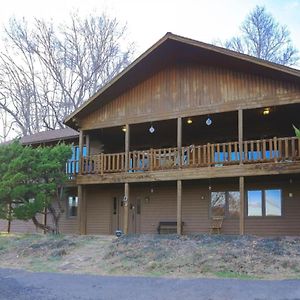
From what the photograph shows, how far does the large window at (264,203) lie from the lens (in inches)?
713

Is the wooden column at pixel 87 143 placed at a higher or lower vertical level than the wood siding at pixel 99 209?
higher

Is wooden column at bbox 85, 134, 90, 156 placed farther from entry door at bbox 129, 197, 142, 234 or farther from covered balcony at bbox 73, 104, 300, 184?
entry door at bbox 129, 197, 142, 234

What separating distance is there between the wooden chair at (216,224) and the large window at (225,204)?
0.18 m

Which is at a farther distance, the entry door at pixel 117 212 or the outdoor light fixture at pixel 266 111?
the entry door at pixel 117 212

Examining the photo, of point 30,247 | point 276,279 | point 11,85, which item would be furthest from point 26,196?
point 11,85

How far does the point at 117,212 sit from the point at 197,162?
208 inches

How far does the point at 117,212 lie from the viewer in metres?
21.5

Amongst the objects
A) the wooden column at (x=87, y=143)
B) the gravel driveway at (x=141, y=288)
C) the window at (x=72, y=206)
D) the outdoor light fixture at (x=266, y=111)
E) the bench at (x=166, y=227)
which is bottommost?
the gravel driveway at (x=141, y=288)

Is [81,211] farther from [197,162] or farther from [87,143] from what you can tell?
[197,162]

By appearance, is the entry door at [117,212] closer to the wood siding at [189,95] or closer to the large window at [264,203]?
the wood siding at [189,95]

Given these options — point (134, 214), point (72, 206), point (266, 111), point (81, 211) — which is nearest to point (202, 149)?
point (266, 111)

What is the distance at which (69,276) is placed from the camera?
40.2 feet

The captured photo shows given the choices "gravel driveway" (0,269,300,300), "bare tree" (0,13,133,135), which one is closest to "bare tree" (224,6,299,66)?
"bare tree" (0,13,133,135)

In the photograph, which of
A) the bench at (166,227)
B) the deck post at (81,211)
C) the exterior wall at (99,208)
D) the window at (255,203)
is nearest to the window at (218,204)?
the window at (255,203)
